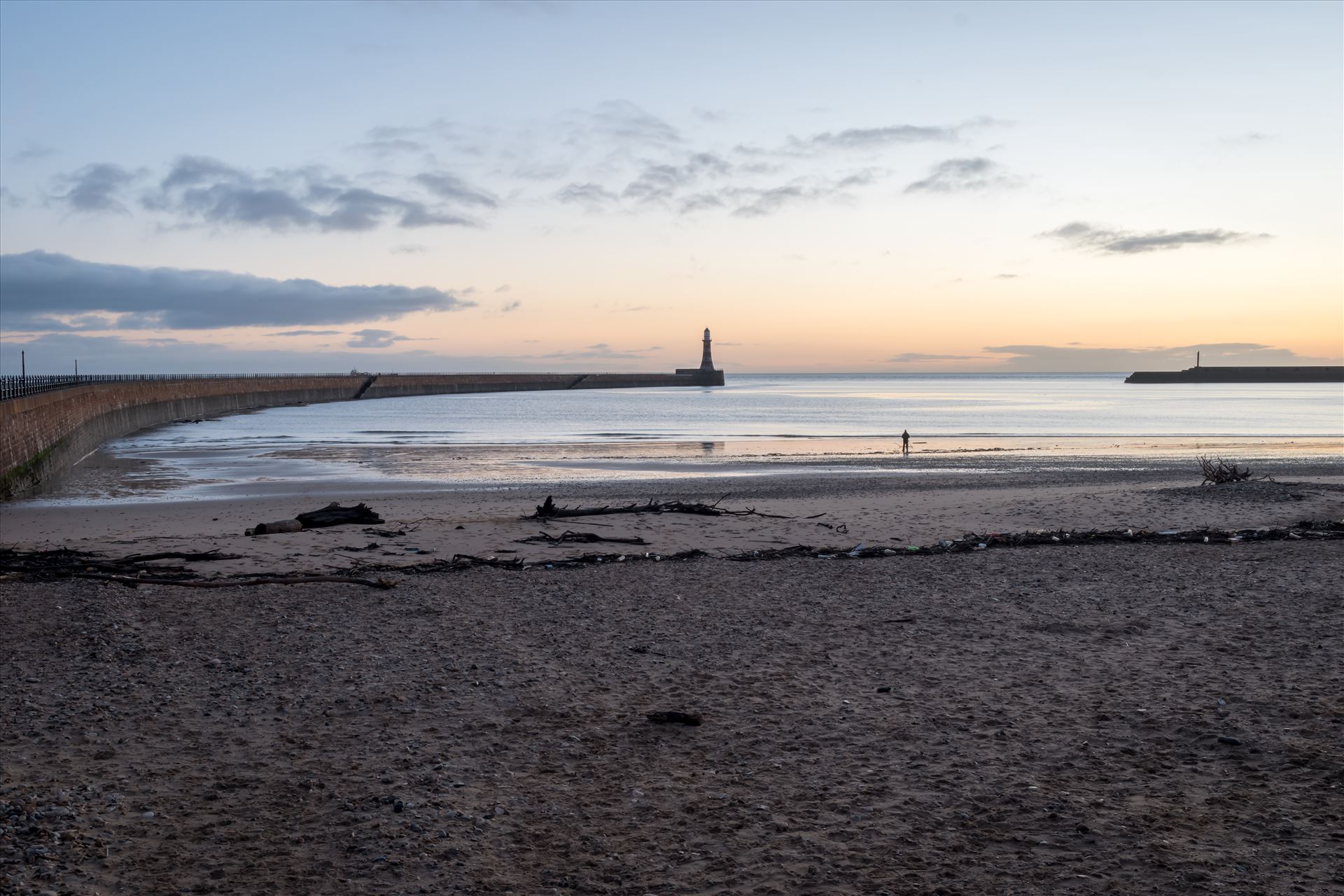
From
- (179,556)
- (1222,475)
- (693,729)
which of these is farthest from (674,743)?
(1222,475)

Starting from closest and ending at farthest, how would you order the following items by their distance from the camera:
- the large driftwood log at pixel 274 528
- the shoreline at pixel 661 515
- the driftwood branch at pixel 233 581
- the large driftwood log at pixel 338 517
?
the driftwood branch at pixel 233 581 → the shoreline at pixel 661 515 → the large driftwood log at pixel 274 528 → the large driftwood log at pixel 338 517

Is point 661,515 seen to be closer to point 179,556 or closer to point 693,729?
point 179,556

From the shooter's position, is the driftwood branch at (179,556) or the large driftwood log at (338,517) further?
the large driftwood log at (338,517)

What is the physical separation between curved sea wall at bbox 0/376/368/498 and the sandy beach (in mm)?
13437

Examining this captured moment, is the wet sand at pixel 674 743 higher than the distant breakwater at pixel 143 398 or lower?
lower

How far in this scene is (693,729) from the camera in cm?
549

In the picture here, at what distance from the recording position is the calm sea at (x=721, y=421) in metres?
39.3

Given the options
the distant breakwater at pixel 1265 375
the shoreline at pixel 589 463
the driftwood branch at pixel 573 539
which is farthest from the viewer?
the distant breakwater at pixel 1265 375

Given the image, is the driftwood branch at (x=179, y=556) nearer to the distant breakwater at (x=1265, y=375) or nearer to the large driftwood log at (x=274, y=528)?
the large driftwood log at (x=274, y=528)

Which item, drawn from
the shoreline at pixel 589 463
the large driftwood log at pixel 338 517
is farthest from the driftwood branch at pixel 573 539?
the shoreline at pixel 589 463

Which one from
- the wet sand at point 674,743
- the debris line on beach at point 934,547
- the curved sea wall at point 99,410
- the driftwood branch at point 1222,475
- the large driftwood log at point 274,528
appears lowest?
the wet sand at point 674,743

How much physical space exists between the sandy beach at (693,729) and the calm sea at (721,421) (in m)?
27.4

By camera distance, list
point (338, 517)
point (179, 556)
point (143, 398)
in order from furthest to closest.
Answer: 1. point (143, 398)
2. point (338, 517)
3. point (179, 556)

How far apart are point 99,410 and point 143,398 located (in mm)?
12141
